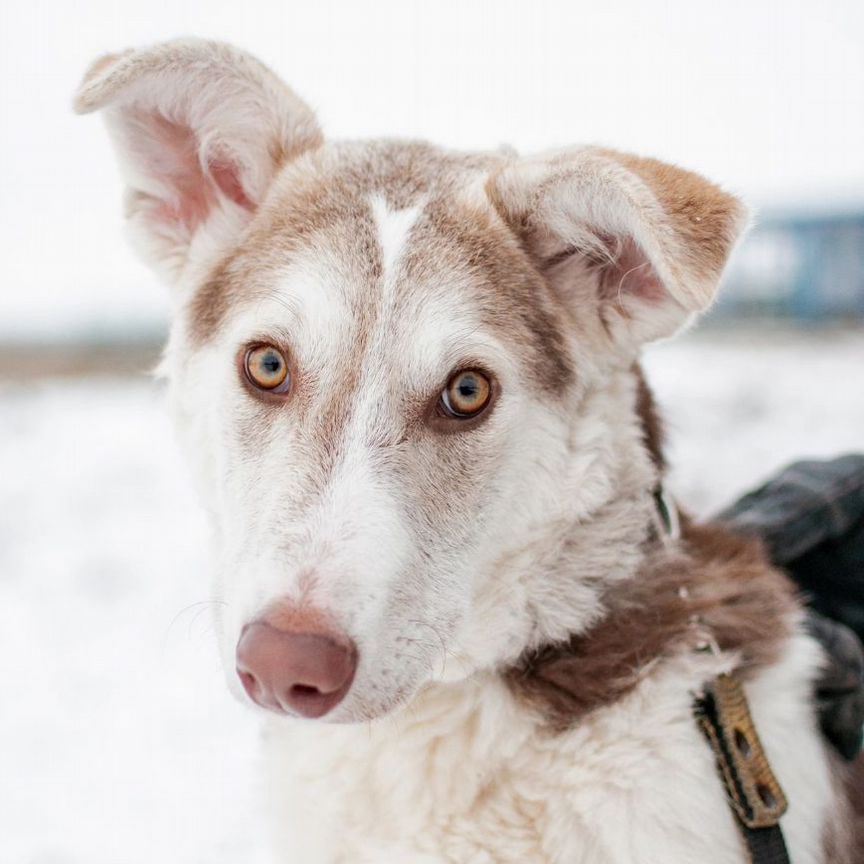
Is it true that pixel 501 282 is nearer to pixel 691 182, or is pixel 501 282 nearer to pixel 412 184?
pixel 412 184

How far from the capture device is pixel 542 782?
2.20 meters

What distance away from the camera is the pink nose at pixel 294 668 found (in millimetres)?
1814

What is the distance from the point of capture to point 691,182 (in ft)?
7.19

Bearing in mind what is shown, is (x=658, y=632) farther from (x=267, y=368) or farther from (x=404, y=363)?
(x=267, y=368)

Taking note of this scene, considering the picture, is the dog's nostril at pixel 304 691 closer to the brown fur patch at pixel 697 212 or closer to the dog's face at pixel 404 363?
the dog's face at pixel 404 363

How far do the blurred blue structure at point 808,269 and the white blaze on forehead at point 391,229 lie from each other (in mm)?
17438

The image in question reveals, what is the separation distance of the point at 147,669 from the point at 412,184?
13.4ft

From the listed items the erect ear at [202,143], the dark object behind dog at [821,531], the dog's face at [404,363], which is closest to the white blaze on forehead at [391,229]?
the dog's face at [404,363]

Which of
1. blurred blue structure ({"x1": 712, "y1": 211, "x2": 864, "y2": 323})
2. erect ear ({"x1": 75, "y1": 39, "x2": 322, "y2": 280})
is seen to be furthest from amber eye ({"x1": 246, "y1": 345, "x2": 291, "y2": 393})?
blurred blue structure ({"x1": 712, "y1": 211, "x2": 864, "y2": 323})

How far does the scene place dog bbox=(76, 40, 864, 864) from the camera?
2.10 meters

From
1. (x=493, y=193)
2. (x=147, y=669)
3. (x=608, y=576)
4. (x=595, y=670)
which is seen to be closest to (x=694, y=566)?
(x=608, y=576)

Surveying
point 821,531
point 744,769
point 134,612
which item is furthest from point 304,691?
point 134,612

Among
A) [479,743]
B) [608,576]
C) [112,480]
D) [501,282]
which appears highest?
[501,282]

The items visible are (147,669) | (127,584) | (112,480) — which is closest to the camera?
(147,669)
